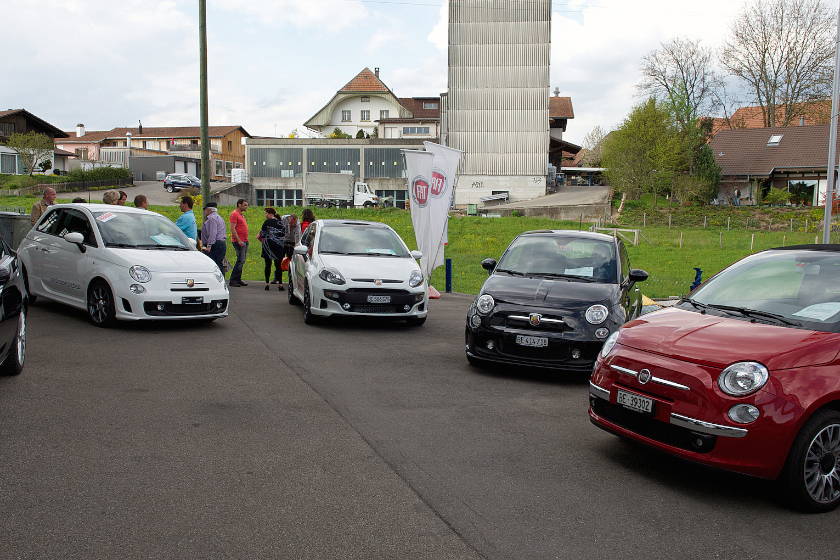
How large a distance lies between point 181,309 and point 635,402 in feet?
23.2

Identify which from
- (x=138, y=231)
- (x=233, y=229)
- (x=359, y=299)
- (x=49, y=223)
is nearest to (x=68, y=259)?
(x=138, y=231)

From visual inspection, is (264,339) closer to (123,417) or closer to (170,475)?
(123,417)

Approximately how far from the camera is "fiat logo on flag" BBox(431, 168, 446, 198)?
15.2 m

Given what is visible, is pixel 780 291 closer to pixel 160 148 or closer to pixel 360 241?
pixel 360 241

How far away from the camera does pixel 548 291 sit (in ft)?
26.3

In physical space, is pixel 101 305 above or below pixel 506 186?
below

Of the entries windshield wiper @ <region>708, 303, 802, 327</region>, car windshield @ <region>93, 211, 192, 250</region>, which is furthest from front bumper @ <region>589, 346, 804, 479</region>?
car windshield @ <region>93, 211, 192, 250</region>

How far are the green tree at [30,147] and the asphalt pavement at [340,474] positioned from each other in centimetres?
5980

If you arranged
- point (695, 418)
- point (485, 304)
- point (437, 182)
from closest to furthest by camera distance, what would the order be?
point (695, 418)
point (485, 304)
point (437, 182)

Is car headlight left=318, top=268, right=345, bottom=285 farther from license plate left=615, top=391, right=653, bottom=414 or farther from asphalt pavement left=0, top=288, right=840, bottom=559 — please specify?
license plate left=615, top=391, right=653, bottom=414

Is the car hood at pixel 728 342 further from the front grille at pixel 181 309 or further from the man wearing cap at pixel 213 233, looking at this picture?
the man wearing cap at pixel 213 233

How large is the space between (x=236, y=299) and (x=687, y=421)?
10828mm

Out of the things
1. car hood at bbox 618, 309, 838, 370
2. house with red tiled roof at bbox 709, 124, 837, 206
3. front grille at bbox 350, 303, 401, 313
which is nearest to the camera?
car hood at bbox 618, 309, 838, 370

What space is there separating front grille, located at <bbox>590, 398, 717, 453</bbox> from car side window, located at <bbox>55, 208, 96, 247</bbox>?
8.18 meters
